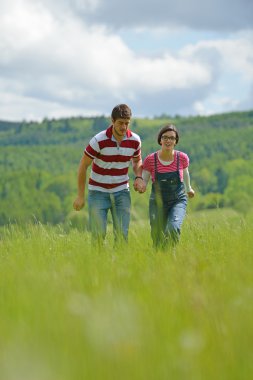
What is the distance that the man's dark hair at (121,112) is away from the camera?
6.97 metres

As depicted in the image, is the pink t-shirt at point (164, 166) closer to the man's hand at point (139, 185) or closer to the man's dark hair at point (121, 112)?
the man's hand at point (139, 185)

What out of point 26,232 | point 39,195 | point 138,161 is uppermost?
point 138,161

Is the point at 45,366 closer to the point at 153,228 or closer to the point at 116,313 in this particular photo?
the point at 116,313

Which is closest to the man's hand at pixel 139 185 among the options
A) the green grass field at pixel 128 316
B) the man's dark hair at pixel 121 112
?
the man's dark hair at pixel 121 112

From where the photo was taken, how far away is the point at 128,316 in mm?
2818

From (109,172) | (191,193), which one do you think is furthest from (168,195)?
(109,172)

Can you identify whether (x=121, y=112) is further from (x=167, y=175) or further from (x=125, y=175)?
(x=167, y=175)

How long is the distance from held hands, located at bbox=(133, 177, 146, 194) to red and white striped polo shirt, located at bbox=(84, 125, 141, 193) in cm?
13

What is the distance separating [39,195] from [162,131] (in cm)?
15923

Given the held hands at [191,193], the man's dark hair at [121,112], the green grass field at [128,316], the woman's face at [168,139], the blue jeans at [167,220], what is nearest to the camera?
the green grass field at [128,316]

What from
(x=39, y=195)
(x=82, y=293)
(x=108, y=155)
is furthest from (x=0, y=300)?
(x=39, y=195)

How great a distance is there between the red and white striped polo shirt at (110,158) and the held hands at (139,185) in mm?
126

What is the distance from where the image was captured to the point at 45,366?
7.29 feet

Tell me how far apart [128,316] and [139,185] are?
180 inches
